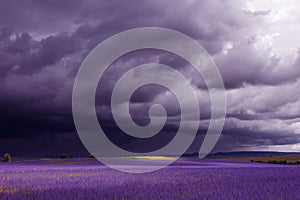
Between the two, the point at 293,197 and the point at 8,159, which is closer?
the point at 293,197

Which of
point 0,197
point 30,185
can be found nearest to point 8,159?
point 30,185

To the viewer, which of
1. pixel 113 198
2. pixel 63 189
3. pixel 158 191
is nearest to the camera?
pixel 113 198

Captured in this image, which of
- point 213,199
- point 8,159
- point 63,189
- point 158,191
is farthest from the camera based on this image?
point 8,159

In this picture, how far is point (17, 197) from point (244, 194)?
6.35m

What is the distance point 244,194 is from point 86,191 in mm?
4857

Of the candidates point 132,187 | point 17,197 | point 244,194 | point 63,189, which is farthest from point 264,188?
point 17,197

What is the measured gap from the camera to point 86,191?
12.7m

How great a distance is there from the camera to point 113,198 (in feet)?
36.3

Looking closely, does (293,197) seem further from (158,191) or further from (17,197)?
(17,197)

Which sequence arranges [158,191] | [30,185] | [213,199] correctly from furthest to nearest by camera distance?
[30,185] < [158,191] < [213,199]

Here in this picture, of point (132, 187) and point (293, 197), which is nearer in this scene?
point (293, 197)

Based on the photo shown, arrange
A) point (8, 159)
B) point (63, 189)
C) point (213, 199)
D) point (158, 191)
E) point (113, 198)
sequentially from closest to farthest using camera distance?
1. point (213, 199)
2. point (113, 198)
3. point (158, 191)
4. point (63, 189)
5. point (8, 159)

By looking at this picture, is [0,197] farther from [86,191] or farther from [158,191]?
[158,191]

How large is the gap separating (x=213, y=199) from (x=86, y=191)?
14.2 ft
